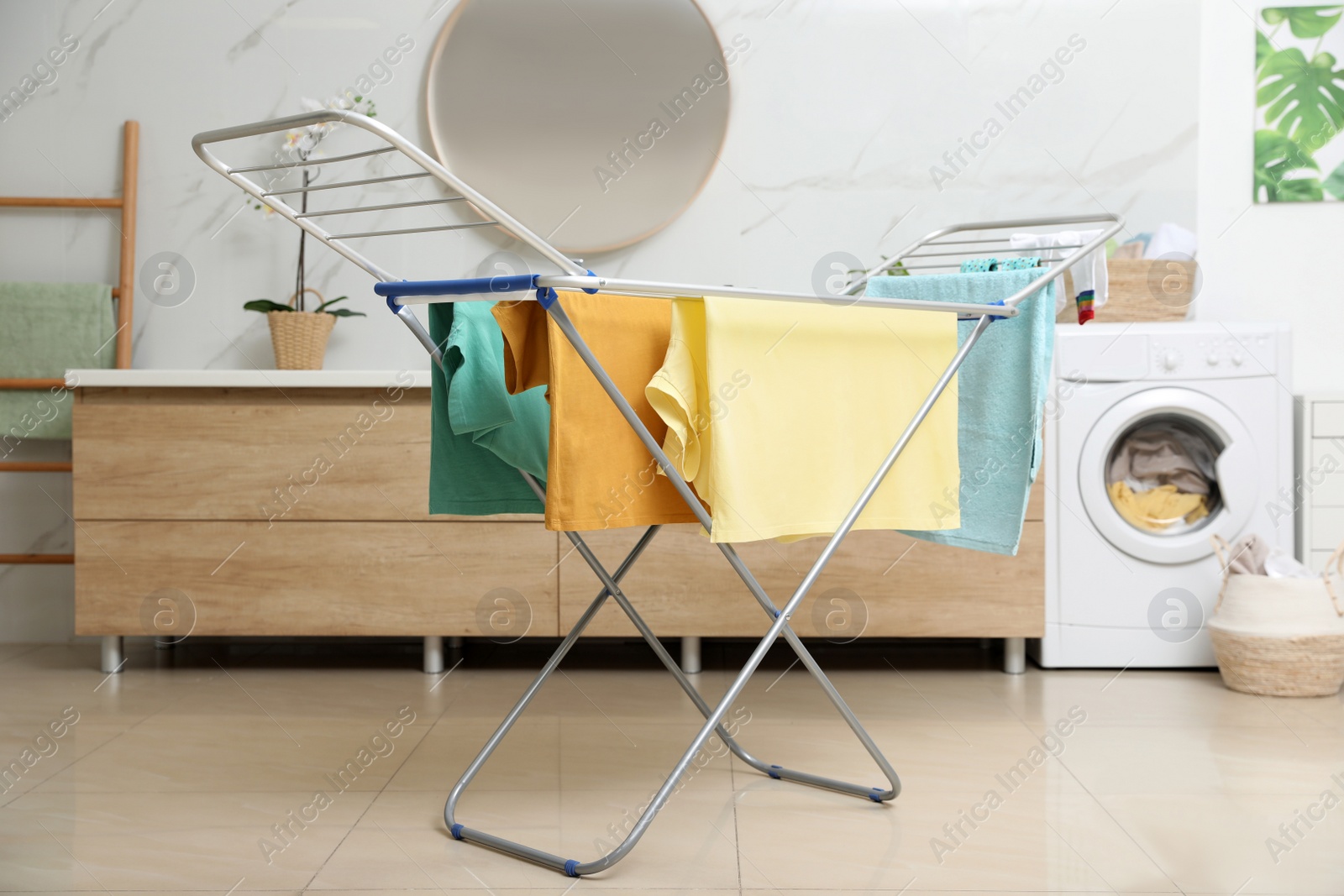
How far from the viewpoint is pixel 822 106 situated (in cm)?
316

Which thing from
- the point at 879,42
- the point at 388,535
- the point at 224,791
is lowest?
the point at 224,791

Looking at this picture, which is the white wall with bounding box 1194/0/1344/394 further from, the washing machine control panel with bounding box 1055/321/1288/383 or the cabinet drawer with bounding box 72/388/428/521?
the cabinet drawer with bounding box 72/388/428/521

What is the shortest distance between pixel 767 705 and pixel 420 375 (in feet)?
3.86

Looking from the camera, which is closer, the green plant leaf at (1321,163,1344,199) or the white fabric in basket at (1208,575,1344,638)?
the white fabric in basket at (1208,575,1344,638)

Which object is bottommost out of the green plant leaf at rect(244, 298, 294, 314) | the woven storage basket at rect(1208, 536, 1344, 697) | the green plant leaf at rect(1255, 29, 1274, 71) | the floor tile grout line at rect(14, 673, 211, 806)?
the floor tile grout line at rect(14, 673, 211, 806)

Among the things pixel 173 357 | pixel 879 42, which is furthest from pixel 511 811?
pixel 879 42

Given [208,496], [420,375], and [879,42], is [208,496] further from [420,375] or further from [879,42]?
[879,42]

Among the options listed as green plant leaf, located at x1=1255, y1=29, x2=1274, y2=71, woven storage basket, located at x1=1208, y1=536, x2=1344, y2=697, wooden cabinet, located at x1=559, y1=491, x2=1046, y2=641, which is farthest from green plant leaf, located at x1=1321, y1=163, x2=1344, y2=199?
wooden cabinet, located at x1=559, y1=491, x2=1046, y2=641

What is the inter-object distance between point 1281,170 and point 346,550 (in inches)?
118

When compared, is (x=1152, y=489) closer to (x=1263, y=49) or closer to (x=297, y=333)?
(x=1263, y=49)

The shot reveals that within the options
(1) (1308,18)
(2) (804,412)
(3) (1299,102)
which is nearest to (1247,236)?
(3) (1299,102)

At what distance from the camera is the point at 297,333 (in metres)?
2.93

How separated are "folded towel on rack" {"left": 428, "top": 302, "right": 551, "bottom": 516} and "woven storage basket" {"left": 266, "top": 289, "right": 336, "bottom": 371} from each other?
4.77 ft

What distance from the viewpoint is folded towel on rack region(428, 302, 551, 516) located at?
58.9 inches
